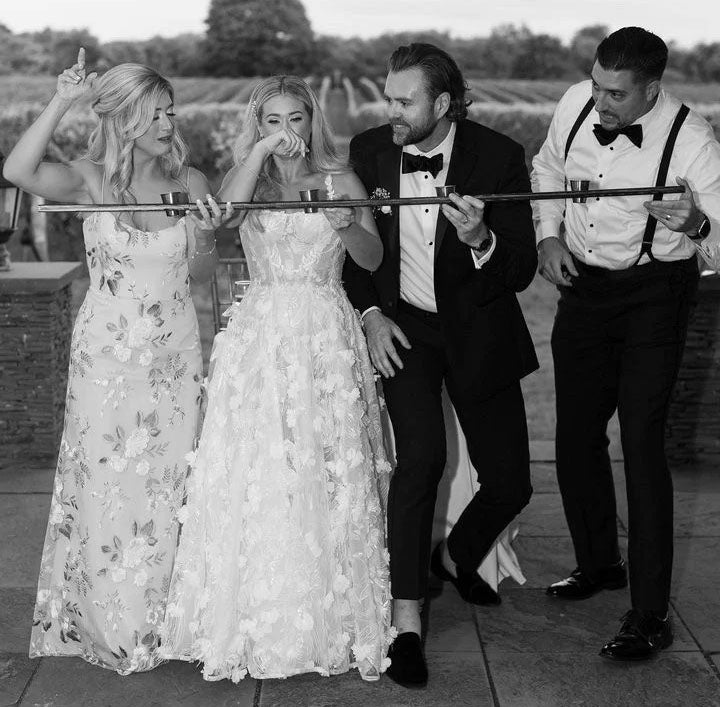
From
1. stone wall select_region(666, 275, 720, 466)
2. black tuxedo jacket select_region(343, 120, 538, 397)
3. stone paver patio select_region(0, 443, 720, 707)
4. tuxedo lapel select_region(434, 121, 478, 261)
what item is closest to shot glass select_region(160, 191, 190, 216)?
black tuxedo jacket select_region(343, 120, 538, 397)

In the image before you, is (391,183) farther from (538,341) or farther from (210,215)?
(538,341)

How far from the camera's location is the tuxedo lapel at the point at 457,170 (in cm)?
374

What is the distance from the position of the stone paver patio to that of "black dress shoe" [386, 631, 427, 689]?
0.11 ft

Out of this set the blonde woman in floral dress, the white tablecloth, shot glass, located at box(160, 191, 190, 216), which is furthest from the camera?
the white tablecloth

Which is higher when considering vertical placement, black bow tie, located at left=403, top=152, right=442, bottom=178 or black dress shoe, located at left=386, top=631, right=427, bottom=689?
black bow tie, located at left=403, top=152, right=442, bottom=178

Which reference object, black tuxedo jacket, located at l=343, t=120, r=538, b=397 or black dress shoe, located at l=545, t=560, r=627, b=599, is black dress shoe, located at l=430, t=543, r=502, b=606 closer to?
black dress shoe, located at l=545, t=560, r=627, b=599

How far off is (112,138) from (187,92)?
25.4ft

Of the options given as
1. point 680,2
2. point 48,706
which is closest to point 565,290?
point 48,706

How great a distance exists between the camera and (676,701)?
3.47 metres

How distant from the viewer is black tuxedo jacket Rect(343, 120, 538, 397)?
376 cm

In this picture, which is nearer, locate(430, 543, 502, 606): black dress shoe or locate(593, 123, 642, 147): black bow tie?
locate(593, 123, 642, 147): black bow tie

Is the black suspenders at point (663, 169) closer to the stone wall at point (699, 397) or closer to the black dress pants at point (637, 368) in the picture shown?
the black dress pants at point (637, 368)

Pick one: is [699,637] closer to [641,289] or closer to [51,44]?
[641,289]

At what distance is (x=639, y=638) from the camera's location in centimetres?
373
